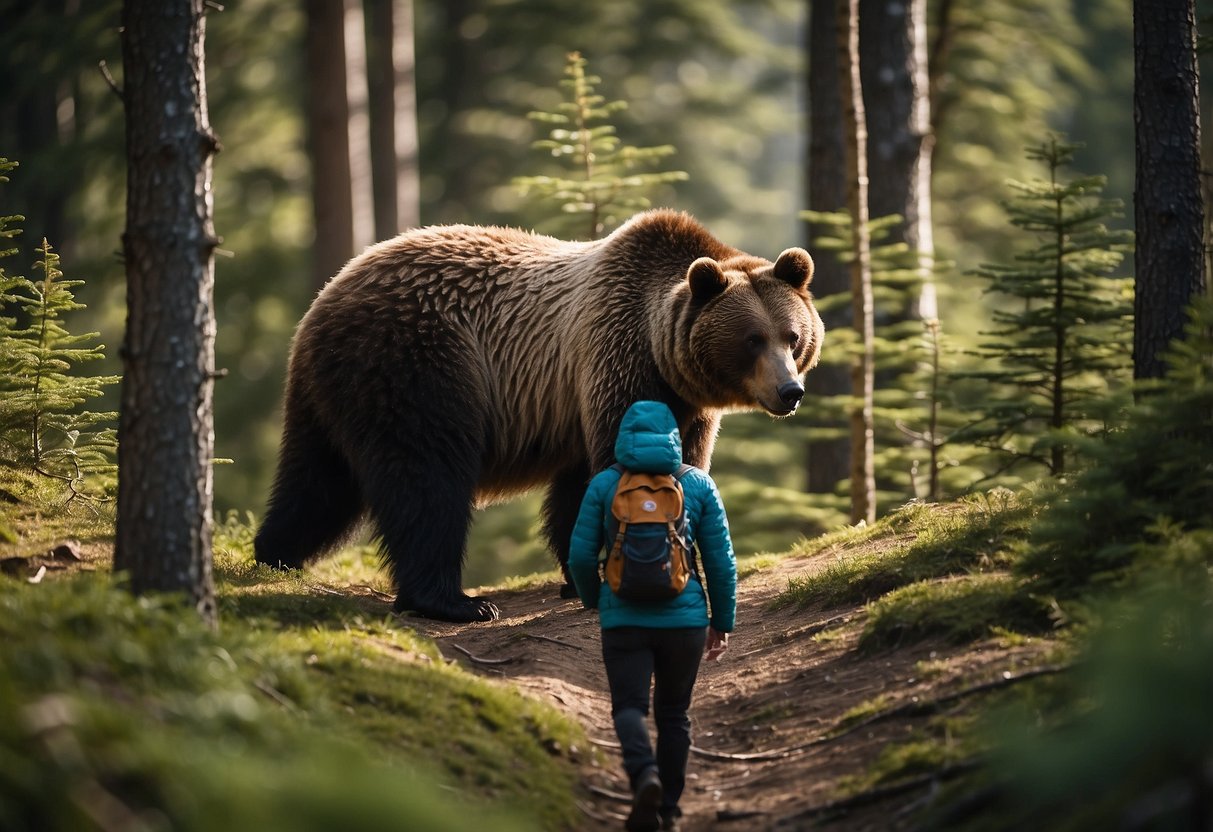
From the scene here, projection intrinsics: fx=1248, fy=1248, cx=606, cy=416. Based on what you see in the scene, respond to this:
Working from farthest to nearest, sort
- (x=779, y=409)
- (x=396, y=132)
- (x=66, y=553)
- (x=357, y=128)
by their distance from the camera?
1. (x=396, y=132)
2. (x=357, y=128)
3. (x=779, y=409)
4. (x=66, y=553)

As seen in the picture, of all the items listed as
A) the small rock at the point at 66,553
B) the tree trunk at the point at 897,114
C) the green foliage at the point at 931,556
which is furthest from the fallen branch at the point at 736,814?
the tree trunk at the point at 897,114

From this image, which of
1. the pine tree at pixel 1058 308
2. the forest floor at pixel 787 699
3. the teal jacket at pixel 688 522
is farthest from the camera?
the pine tree at pixel 1058 308

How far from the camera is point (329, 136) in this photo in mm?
15430

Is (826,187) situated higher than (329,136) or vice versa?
(329,136)

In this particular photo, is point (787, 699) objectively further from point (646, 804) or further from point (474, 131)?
point (474, 131)

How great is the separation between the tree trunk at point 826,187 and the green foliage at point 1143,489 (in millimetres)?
7019

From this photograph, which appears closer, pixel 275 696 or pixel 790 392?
pixel 275 696

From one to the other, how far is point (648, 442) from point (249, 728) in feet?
7.00

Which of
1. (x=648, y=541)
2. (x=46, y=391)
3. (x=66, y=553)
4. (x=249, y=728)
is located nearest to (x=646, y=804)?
(x=648, y=541)

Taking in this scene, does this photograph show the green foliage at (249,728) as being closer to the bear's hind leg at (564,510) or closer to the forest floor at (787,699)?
the forest floor at (787,699)

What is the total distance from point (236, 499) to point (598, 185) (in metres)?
12.1

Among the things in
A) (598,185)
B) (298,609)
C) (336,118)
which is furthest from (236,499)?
(298,609)

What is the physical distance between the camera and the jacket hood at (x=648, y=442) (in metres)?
5.22

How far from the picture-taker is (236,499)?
20.9 meters
